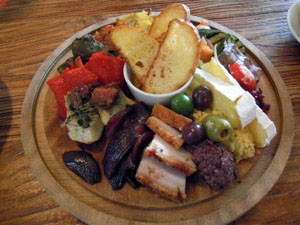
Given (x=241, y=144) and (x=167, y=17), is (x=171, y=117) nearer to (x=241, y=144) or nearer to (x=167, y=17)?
(x=241, y=144)

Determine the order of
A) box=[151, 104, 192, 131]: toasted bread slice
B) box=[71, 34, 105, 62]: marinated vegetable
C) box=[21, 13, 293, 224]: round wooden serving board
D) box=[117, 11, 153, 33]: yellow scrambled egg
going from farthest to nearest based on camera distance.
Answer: box=[117, 11, 153, 33]: yellow scrambled egg, box=[71, 34, 105, 62]: marinated vegetable, box=[151, 104, 192, 131]: toasted bread slice, box=[21, 13, 293, 224]: round wooden serving board

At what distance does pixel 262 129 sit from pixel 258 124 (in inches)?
1.5

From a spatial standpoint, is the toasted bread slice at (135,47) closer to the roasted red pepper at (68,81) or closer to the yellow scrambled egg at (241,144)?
the roasted red pepper at (68,81)

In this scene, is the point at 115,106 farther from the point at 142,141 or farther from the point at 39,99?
the point at 39,99

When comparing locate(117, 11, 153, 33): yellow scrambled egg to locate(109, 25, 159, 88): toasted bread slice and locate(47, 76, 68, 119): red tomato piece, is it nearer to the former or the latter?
locate(109, 25, 159, 88): toasted bread slice

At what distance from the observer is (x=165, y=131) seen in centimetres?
147

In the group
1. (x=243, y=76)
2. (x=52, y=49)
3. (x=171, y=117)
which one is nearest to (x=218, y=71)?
(x=243, y=76)

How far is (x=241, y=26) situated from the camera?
8.15ft

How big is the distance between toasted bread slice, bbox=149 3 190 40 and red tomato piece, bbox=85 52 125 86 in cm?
40

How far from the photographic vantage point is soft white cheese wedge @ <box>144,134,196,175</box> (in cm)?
141

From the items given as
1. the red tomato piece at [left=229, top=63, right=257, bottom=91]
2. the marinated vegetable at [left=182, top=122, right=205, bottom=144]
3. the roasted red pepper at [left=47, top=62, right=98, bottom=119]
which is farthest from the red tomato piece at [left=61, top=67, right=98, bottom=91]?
the red tomato piece at [left=229, top=63, right=257, bottom=91]

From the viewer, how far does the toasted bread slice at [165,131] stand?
57.2 inches

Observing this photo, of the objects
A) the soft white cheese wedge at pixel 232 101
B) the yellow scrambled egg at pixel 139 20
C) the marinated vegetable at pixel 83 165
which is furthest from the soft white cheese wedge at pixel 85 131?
the yellow scrambled egg at pixel 139 20

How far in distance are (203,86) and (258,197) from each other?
0.72 m
